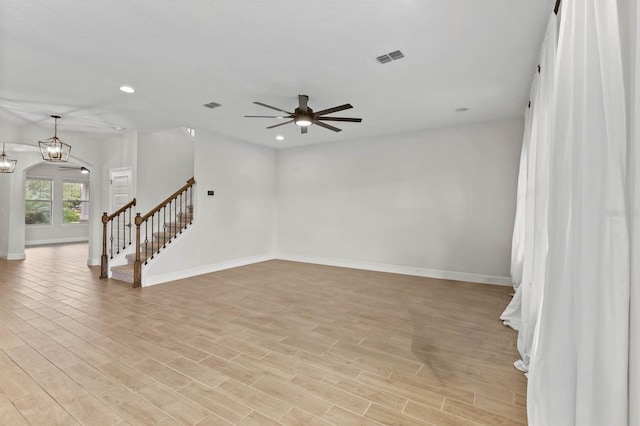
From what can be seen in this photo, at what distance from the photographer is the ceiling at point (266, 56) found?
2643 mm

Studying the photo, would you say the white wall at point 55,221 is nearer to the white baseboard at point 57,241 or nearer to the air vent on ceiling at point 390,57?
the white baseboard at point 57,241

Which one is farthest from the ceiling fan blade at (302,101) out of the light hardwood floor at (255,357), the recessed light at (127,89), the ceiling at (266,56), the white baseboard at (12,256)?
the white baseboard at (12,256)

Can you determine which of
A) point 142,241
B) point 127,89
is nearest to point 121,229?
point 142,241

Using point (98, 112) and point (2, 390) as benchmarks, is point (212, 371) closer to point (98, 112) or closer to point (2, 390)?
point (2, 390)

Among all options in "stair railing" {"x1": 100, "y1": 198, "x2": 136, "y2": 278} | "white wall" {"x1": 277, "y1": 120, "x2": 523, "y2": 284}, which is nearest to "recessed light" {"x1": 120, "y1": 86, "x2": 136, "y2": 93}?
"stair railing" {"x1": 100, "y1": 198, "x2": 136, "y2": 278}

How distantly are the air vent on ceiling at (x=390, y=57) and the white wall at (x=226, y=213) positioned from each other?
15.2 feet

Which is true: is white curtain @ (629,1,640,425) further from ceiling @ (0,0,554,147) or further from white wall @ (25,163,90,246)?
white wall @ (25,163,90,246)

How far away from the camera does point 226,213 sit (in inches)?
286

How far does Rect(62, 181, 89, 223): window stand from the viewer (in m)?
12.0

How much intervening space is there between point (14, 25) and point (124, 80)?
50.1 inches

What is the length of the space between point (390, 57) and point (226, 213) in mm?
5243

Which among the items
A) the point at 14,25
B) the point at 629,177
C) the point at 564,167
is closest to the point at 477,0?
the point at 564,167

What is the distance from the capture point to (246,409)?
7.14ft

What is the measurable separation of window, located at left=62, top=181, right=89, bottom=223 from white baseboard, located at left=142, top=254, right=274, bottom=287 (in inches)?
365
